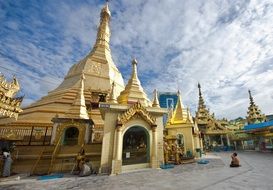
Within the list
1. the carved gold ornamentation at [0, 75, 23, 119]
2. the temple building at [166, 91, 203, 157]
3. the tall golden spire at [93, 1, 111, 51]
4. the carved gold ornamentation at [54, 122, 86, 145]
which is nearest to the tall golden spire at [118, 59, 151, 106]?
the carved gold ornamentation at [54, 122, 86, 145]

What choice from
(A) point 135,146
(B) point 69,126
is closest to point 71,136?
(B) point 69,126

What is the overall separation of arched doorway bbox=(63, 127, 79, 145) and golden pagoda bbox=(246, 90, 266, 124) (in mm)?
38301

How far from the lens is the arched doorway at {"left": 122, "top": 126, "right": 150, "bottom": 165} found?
37.3ft

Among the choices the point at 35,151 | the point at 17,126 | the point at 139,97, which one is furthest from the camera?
the point at 17,126

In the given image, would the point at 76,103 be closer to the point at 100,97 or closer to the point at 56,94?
the point at 100,97

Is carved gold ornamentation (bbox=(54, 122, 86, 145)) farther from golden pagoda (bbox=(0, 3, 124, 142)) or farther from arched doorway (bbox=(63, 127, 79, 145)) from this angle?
golden pagoda (bbox=(0, 3, 124, 142))

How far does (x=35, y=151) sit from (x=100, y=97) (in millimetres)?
11345

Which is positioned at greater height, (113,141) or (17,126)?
(17,126)

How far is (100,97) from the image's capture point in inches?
889

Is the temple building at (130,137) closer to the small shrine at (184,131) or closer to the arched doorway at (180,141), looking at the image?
the small shrine at (184,131)

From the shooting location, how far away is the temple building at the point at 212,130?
34.9m

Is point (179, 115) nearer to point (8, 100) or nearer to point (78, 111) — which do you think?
point (78, 111)

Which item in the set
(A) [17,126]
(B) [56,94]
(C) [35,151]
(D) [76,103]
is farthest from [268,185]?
(B) [56,94]

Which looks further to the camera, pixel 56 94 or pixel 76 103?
pixel 56 94
